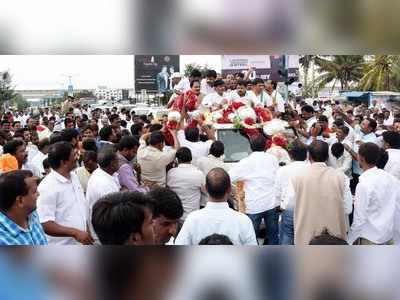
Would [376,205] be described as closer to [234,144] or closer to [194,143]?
[194,143]

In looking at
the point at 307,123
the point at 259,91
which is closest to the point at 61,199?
the point at 307,123

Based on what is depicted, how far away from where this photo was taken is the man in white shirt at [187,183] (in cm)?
571

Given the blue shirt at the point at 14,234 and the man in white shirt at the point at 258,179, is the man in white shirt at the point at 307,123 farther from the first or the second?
the blue shirt at the point at 14,234

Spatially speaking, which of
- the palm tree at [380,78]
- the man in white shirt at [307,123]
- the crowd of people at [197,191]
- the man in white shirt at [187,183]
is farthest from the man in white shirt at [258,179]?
the palm tree at [380,78]

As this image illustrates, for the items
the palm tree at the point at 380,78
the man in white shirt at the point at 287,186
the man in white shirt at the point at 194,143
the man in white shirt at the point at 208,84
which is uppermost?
the palm tree at the point at 380,78

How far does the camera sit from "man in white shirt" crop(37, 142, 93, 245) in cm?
377

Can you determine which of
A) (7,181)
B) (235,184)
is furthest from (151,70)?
(7,181)

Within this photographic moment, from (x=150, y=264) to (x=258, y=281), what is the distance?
0.46 feet

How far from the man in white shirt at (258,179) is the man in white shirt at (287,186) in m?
0.12

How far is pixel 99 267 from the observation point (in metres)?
0.70

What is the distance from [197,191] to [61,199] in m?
2.06

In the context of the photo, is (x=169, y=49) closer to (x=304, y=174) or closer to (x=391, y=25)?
(x=391, y=25)

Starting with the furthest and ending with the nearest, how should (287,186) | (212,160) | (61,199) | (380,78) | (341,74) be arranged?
1. (341,74)
2. (380,78)
3. (212,160)
4. (287,186)
5. (61,199)

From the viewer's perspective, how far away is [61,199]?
3941mm
